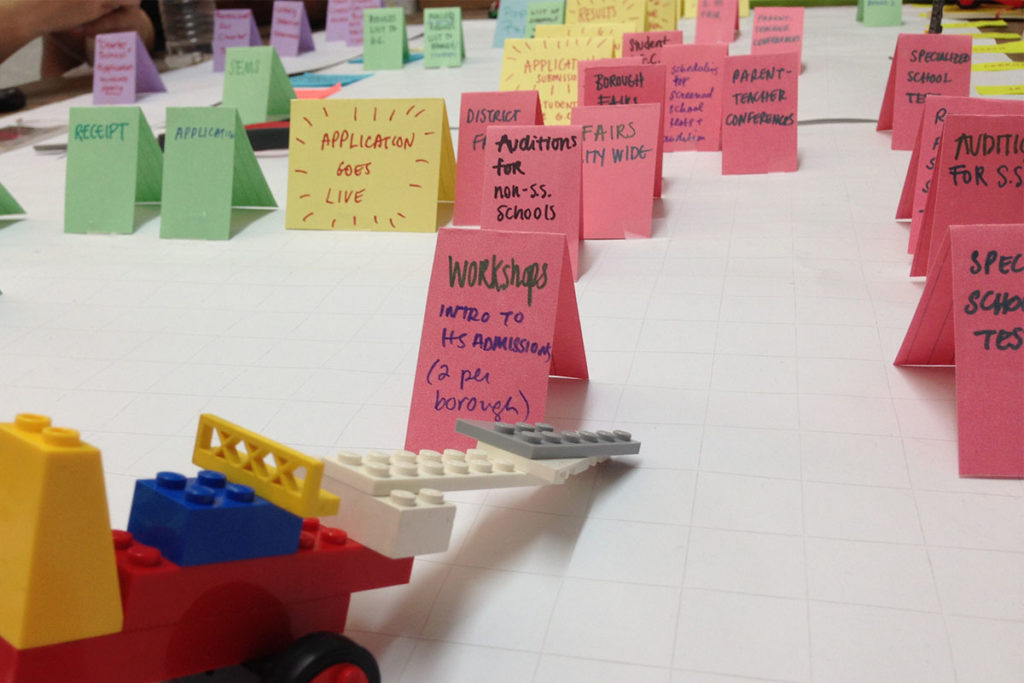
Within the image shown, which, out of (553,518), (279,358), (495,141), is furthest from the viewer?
(495,141)

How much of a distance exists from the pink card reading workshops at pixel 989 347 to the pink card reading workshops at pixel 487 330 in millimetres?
808

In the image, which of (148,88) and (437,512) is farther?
(148,88)

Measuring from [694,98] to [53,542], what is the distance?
4.26 m

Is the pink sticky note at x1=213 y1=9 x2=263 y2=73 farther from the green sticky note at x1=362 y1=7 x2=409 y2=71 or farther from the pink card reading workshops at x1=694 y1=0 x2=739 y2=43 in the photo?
the pink card reading workshops at x1=694 y1=0 x2=739 y2=43

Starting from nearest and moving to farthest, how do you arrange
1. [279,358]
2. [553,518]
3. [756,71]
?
[553,518] → [279,358] → [756,71]

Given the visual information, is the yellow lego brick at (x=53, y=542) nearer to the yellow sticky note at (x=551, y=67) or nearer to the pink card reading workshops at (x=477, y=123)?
the pink card reading workshops at (x=477, y=123)

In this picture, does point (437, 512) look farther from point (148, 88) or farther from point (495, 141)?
point (148, 88)

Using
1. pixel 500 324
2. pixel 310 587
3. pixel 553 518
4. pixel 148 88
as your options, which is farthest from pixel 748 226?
pixel 148 88

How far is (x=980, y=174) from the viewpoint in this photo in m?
2.93

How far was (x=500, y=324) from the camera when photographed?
221 cm

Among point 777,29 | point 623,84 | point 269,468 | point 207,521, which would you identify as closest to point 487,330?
point 269,468

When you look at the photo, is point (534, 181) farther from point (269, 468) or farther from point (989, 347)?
point (269, 468)

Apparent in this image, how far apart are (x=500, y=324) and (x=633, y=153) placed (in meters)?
1.72

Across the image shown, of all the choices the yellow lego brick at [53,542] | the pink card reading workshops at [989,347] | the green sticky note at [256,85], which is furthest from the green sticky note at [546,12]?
the yellow lego brick at [53,542]
